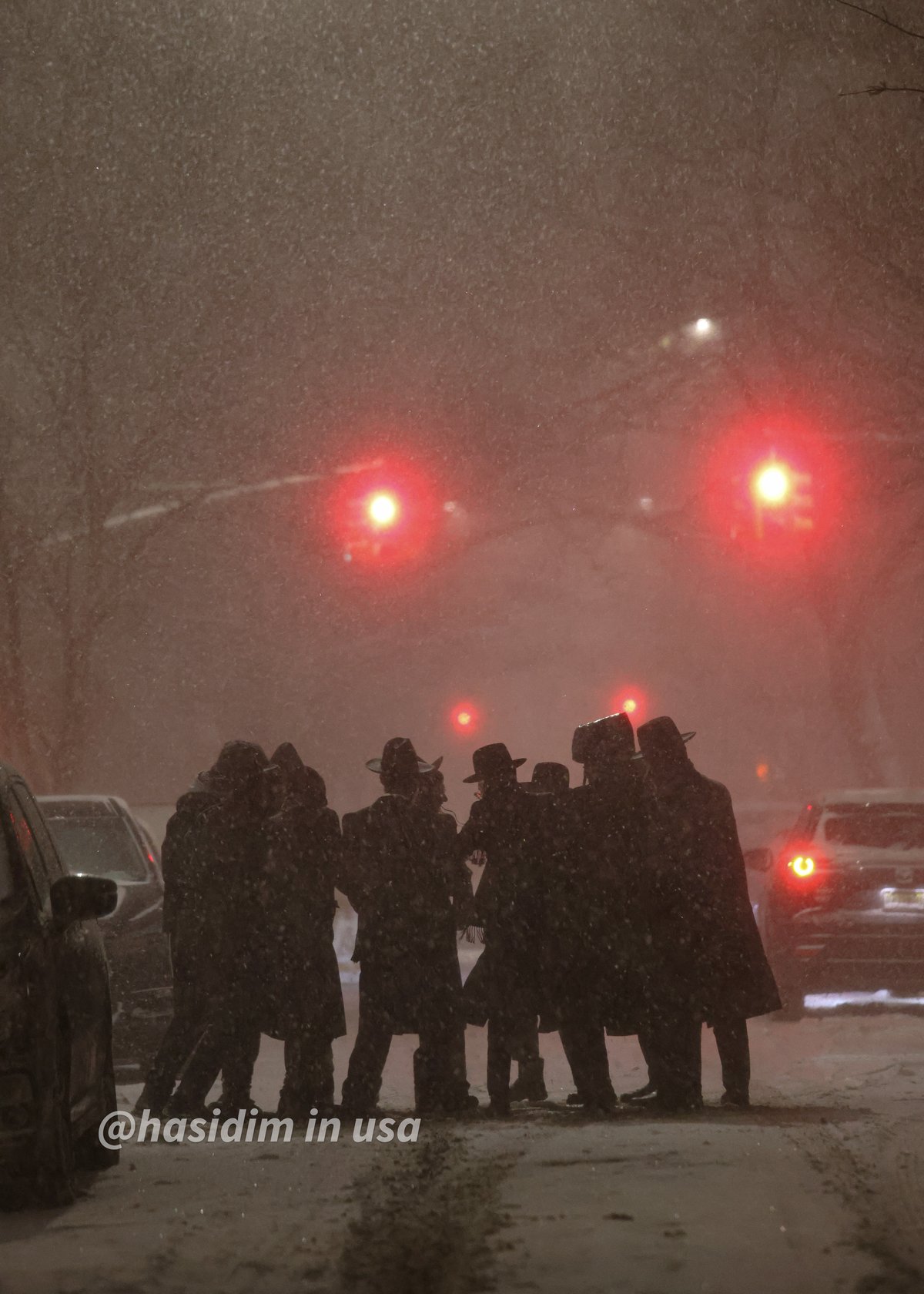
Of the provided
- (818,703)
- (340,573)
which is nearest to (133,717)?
(340,573)

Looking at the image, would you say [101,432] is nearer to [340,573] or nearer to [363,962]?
[363,962]

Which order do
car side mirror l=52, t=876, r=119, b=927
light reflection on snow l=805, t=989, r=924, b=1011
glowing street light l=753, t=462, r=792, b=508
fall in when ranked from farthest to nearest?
1. glowing street light l=753, t=462, r=792, b=508
2. light reflection on snow l=805, t=989, r=924, b=1011
3. car side mirror l=52, t=876, r=119, b=927

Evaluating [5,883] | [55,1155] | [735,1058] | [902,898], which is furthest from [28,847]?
[902,898]

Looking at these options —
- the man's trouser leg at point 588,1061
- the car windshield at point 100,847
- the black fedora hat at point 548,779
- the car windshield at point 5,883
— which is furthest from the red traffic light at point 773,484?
the car windshield at point 5,883

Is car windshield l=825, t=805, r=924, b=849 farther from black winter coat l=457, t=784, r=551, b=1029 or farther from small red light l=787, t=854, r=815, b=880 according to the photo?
black winter coat l=457, t=784, r=551, b=1029

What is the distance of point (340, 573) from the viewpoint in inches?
1738

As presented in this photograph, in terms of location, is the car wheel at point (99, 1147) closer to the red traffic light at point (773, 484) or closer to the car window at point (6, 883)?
the car window at point (6, 883)

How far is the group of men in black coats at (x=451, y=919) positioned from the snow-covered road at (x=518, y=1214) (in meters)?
0.59

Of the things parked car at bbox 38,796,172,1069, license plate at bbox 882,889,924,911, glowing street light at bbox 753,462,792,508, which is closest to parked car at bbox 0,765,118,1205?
parked car at bbox 38,796,172,1069

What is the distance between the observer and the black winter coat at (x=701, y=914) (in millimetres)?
8375

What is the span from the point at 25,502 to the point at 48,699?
6.71m

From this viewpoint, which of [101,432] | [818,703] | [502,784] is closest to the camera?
[502,784]

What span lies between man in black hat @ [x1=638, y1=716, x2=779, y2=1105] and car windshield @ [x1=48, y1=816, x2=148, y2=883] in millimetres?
4035

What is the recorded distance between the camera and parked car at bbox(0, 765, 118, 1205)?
18.3ft
